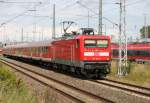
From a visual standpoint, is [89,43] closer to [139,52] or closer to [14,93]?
[14,93]

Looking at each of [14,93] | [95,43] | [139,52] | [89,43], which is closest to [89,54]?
[89,43]

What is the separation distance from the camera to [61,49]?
1292 inches

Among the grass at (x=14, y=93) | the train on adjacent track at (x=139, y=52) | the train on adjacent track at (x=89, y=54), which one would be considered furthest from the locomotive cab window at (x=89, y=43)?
the train on adjacent track at (x=139, y=52)

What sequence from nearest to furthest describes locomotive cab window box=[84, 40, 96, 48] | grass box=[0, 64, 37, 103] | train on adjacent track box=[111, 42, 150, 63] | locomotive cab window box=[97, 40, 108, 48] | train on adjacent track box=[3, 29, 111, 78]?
1. grass box=[0, 64, 37, 103]
2. train on adjacent track box=[3, 29, 111, 78]
3. locomotive cab window box=[84, 40, 96, 48]
4. locomotive cab window box=[97, 40, 108, 48]
5. train on adjacent track box=[111, 42, 150, 63]

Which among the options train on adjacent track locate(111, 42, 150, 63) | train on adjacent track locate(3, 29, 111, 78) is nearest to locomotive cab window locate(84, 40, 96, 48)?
train on adjacent track locate(3, 29, 111, 78)

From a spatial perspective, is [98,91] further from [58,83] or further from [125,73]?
[125,73]

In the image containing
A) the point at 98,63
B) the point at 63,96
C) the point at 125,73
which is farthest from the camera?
the point at 125,73

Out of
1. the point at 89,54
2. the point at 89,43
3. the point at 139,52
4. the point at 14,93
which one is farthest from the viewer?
the point at 139,52

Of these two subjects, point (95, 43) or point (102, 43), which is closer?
point (95, 43)

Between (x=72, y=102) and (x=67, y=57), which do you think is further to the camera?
(x=67, y=57)

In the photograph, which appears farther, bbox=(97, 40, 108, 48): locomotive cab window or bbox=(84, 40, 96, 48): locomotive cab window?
bbox=(97, 40, 108, 48): locomotive cab window

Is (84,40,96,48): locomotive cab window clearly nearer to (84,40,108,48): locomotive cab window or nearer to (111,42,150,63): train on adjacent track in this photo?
(84,40,108,48): locomotive cab window

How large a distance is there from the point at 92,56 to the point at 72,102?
431 inches

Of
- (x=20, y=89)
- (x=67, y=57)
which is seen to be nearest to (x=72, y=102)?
(x=20, y=89)
